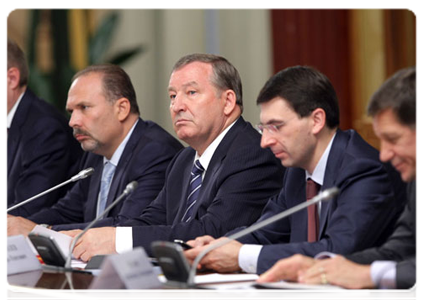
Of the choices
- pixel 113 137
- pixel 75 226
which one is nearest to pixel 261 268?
pixel 75 226

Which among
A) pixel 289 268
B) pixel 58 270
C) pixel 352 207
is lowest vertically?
pixel 58 270

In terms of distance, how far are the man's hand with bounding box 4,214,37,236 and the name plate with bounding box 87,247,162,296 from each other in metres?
1.48

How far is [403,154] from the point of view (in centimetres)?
248

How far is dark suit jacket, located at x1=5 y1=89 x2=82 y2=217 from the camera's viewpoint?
493 cm

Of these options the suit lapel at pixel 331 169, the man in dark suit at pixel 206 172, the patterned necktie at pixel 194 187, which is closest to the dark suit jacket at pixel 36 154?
the man in dark suit at pixel 206 172

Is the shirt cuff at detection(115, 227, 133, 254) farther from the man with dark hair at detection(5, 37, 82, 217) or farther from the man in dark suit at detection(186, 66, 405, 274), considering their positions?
the man with dark hair at detection(5, 37, 82, 217)

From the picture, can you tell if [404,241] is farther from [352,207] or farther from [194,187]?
[194,187]

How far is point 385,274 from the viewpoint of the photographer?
94.5 inches

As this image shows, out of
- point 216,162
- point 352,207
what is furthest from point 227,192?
point 352,207

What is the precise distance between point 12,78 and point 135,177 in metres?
1.30

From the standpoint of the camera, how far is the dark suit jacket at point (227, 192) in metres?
3.60

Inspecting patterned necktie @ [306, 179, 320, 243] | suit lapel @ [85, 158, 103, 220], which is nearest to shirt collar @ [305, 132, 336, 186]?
patterned necktie @ [306, 179, 320, 243]
